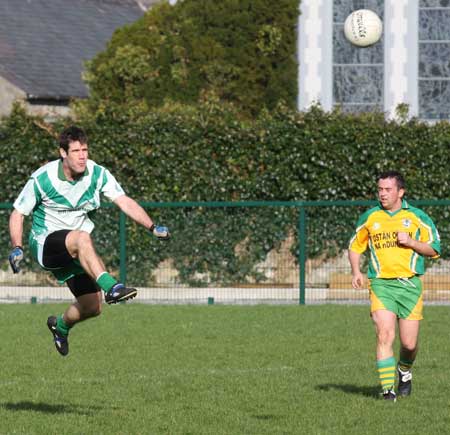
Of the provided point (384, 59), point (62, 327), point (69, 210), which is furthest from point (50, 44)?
point (69, 210)

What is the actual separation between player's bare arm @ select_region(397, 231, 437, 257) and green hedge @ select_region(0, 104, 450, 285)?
12.4 metres

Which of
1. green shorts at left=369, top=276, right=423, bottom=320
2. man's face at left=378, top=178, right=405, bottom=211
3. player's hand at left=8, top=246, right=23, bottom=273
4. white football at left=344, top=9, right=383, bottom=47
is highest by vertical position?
white football at left=344, top=9, right=383, bottom=47

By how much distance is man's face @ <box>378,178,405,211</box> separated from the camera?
35.8 ft

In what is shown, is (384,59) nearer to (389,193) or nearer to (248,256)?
(248,256)

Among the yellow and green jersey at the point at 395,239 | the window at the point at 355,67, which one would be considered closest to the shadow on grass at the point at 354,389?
the yellow and green jersey at the point at 395,239

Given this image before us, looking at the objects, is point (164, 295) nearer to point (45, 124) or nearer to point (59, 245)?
point (45, 124)

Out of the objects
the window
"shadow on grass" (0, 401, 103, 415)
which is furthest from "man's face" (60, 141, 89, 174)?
the window

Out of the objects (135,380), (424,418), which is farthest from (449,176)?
(424,418)

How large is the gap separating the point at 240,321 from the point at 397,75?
1386cm

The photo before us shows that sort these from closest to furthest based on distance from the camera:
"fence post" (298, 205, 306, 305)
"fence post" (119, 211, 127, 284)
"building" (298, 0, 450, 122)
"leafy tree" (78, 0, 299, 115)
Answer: "fence post" (298, 205, 306, 305)
"fence post" (119, 211, 127, 284)
"leafy tree" (78, 0, 299, 115)
"building" (298, 0, 450, 122)

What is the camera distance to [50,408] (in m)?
10.7

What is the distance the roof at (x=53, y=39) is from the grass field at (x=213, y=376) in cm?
1831

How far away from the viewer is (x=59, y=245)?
33.3 ft

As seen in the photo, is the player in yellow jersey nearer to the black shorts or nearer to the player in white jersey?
the player in white jersey
